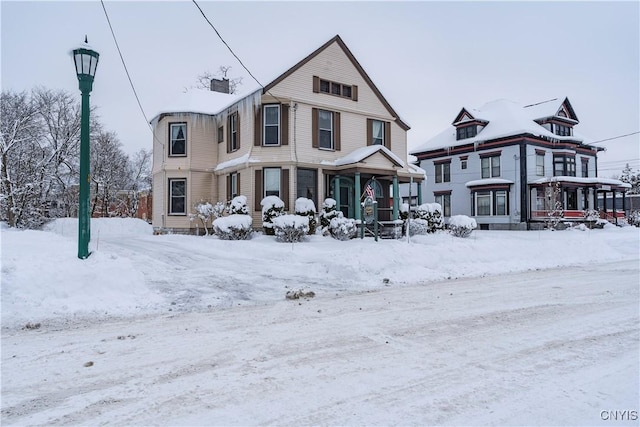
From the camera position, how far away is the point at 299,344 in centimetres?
524

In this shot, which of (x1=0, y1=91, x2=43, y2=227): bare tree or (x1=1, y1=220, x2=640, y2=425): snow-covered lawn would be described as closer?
(x1=1, y1=220, x2=640, y2=425): snow-covered lawn

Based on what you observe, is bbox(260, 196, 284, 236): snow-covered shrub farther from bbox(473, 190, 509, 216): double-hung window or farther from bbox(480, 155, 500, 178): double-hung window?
bbox(480, 155, 500, 178): double-hung window

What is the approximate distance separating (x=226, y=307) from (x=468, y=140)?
3140cm

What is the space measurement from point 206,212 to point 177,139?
4590mm

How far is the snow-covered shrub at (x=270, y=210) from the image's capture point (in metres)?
16.9

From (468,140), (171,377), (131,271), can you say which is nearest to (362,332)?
(171,377)

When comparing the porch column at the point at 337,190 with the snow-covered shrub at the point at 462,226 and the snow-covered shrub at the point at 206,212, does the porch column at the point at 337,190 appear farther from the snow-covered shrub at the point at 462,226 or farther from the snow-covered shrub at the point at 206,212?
the snow-covered shrub at the point at 462,226

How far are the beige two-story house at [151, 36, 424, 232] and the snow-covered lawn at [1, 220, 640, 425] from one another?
809 cm

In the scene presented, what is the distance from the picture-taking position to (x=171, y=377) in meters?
4.17

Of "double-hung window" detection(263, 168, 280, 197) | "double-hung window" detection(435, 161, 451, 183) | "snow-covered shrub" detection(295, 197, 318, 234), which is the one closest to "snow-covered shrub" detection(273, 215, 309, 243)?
"snow-covered shrub" detection(295, 197, 318, 234)

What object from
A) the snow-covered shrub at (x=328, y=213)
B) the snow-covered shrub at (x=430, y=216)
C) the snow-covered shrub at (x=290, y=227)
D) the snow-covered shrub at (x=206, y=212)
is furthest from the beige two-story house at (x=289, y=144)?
the snow-covered shrub at (x=290, y=227)

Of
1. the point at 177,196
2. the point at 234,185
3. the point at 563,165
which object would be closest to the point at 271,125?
the point at 234,185

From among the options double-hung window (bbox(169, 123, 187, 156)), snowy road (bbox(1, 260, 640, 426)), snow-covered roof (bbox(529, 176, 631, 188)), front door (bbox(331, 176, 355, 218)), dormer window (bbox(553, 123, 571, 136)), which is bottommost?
snowy road (bbox(1, 260, 640, 426))

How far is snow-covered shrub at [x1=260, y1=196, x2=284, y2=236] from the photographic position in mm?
16906
